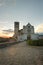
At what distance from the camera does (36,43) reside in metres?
23.5

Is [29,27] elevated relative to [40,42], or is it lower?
elevated

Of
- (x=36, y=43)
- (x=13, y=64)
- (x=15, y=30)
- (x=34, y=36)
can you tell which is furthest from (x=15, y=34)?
(x=13, y=64)

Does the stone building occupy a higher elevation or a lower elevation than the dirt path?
higher

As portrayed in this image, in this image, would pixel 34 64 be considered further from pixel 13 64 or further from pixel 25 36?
pixel 25 36

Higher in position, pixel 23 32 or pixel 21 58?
pixel 23 32

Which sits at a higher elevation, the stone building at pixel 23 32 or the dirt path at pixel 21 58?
the stone building at pixel 23 32

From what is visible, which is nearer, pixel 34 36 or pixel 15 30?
pixel 34 36

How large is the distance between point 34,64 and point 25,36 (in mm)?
55902

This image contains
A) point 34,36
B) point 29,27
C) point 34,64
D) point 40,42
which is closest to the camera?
point 34,64

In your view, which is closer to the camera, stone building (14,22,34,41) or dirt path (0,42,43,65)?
dirt path (0,42,43,65)

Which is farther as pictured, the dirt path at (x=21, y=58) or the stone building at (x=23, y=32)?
the stone building at (x=23, y=32)

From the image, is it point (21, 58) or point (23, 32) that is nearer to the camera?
point (21, 58)

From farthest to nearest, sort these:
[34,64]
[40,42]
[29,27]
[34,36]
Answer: [29,27]
[34,36]
[40,42]
[34,64]

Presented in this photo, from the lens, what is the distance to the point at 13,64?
21.3 ft
